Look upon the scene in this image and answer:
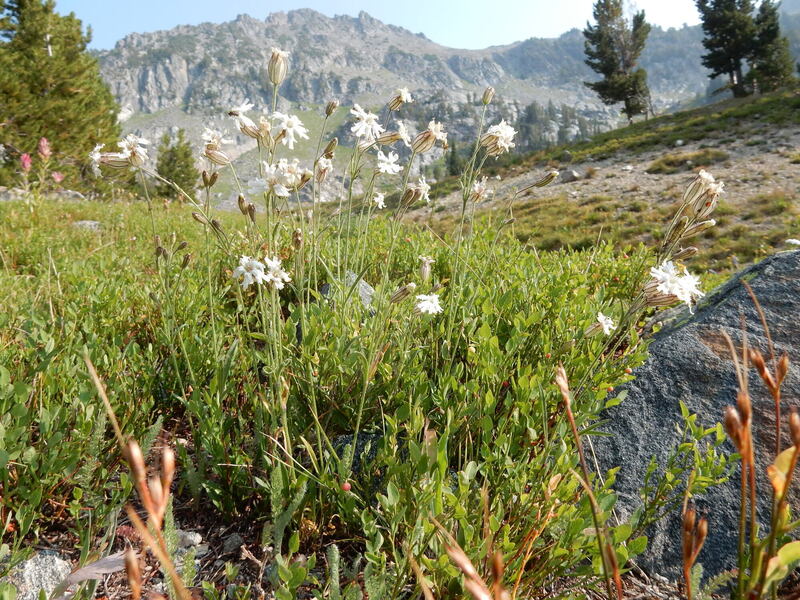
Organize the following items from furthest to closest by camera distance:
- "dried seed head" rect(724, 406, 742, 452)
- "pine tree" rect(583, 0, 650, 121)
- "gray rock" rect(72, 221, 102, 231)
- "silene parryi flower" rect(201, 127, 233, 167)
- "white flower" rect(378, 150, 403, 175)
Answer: "pine tree" rect(583, 0, 650, 121)
"gray rock" rect(72, 221, 102, 231)
"white flower" rect(378, 150, 403, 175)
"silene parryi flower" rect(201, 127, 233, 167)
"dried seed head" rect(724, 406, 742, 452)

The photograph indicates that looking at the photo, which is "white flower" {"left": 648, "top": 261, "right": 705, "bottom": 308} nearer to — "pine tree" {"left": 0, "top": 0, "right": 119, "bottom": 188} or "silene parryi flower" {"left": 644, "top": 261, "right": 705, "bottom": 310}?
"silene parryi flower" {"left": 644, "top": 261, "right": 705, "bottom": 310}

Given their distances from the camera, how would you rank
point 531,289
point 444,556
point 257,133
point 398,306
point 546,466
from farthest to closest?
point 531,289
point 398,306
point 257,133
point 546,466
point 444,556

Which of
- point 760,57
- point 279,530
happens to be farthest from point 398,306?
point 760,57

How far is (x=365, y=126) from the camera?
2066mm

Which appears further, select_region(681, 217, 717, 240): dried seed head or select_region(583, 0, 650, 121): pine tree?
select_region(583, 0, 650, 121): pine tree

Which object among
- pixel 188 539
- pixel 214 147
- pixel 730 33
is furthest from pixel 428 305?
pixel 730 33

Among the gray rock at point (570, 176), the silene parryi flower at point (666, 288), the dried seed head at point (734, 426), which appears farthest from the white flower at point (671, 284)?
the gray rock at point (570, 176)

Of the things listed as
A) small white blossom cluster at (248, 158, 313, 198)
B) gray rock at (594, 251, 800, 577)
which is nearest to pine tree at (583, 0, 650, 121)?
gray rock at (594, 251, 800, 577)

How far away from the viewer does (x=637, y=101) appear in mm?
33875

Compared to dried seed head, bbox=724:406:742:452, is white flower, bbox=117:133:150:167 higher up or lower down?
higher up

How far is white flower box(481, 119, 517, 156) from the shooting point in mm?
2111

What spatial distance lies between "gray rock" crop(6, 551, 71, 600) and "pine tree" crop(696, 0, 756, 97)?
1546 inches

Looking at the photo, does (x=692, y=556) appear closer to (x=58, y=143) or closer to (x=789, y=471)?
(x=789, y=471)

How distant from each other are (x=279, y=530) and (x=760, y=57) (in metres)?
43.1
